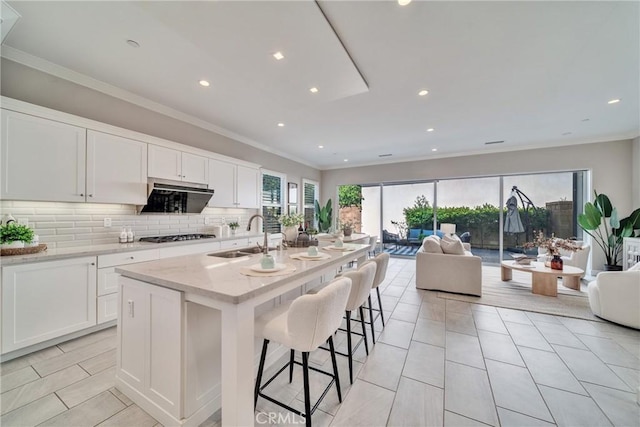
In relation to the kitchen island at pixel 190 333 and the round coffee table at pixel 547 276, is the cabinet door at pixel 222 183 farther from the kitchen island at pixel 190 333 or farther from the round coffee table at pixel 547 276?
the round coffee table at pixel 547 276

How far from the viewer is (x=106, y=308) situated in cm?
254

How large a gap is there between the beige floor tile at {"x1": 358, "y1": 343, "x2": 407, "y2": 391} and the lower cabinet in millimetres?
1138

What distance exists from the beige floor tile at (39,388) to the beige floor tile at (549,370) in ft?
11.7

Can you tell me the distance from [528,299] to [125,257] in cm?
541

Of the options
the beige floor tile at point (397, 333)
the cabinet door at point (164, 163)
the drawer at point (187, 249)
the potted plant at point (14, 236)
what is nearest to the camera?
the potted plant at point (14, 236)

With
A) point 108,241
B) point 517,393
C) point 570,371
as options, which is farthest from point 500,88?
point 108,241

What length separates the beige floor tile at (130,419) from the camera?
4.74ft

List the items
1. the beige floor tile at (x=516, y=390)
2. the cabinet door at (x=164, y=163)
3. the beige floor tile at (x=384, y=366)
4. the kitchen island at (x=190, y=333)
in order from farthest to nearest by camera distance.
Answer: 1. the cabinet door at (x=164, y=163)
2. the beige floor tile at (x=384, y=366)
3. the beige floor tile at (x=516, y=390)
4. the kitchen island at (x=190, y=333)

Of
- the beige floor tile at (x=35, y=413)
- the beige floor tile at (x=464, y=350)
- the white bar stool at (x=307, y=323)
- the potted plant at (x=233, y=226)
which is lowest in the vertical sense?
the beige floor tile at (x=464, y=350)

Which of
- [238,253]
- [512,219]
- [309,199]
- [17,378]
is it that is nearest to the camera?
[17,378]

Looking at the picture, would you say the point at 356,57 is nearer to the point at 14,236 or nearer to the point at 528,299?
the point at 14,236

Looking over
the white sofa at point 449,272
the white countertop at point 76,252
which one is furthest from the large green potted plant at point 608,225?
the white countertop at point 76,252

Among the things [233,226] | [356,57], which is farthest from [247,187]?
[356,57]

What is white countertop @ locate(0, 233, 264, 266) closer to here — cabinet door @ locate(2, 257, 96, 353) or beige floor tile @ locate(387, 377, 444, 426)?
cabinet door @ locate(2, 257, 96, 353)
